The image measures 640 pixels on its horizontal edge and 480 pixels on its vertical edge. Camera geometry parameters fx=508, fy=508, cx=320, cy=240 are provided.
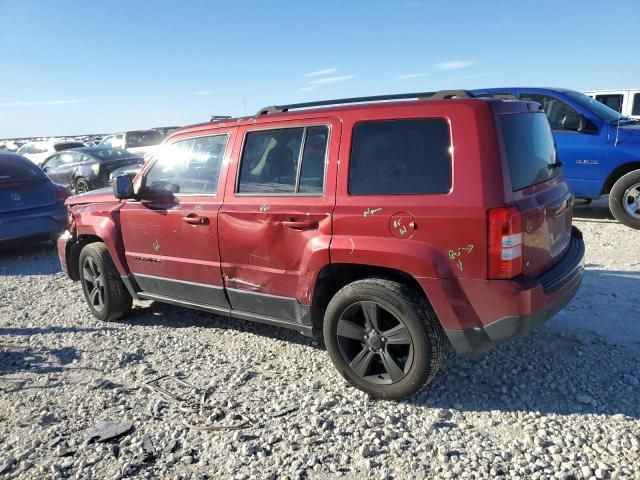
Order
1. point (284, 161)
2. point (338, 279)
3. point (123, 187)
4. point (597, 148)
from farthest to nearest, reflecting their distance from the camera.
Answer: point (597, 148) → point (123, 187) → point (284, 161) → point (338, 279)

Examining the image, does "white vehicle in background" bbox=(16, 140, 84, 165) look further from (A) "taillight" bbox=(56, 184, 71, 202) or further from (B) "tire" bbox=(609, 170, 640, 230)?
(B) "tire" bbox=(609, 170, 640, 230)

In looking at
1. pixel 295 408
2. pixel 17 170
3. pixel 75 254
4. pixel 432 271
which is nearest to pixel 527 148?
pixel 432 271

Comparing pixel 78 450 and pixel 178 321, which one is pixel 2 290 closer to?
pixel 178 321

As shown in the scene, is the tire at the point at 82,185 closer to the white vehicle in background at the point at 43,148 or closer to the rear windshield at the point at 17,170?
the rear windshield at the point at 17,170

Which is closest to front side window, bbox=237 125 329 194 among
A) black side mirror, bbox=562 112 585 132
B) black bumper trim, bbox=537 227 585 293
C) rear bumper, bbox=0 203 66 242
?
black bumper trim, bbox=537 227 585 293

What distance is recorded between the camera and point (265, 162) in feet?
12.1

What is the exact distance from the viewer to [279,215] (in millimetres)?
3434

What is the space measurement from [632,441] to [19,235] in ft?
25.5

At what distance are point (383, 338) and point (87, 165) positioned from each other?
1283 cm

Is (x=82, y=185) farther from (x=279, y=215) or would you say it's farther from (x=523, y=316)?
(x=523, y=316)

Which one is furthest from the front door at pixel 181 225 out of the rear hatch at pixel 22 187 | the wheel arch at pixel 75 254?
the rear hatch at pixel 22 187

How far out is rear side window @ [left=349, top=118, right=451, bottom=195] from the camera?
2.91 m

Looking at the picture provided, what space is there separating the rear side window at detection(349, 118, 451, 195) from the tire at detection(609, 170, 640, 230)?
5.40 meters

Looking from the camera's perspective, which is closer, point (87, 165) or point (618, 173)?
point (618, 173)
